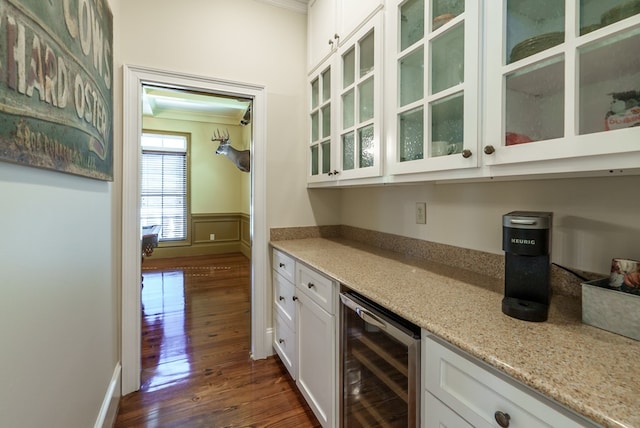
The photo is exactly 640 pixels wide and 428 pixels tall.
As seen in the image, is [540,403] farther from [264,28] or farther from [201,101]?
[201,101]

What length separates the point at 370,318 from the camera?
1.10 metres

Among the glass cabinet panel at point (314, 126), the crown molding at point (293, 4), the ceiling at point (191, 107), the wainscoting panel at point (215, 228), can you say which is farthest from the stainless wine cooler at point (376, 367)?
the wainscoting panel at point (215, 228)

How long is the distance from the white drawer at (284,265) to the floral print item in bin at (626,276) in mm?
1421

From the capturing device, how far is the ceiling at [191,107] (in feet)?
15.0

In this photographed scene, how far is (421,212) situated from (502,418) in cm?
118

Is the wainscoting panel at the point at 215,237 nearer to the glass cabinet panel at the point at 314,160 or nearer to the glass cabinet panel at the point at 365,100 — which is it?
the glass cabinet panel at the point at 314,160

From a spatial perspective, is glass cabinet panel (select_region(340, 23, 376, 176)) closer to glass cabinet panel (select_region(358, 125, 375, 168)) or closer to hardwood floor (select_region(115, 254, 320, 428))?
glass cabinet panel (select_region(358, 125, 375, 168))

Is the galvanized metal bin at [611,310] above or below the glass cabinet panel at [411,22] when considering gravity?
below

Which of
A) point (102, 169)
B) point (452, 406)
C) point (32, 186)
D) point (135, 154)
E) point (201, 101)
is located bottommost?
point (452, 406)

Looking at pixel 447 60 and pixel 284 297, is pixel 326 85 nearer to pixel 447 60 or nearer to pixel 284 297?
pixel 447 60

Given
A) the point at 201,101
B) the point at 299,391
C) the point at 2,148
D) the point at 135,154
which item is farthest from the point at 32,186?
the point at 201,101

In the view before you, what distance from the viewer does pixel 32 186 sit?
2.63 feet

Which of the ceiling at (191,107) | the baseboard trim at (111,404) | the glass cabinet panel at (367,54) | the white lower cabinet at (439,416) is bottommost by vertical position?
the baseboard trim at (111,404)

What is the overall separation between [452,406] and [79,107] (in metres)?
1.53
